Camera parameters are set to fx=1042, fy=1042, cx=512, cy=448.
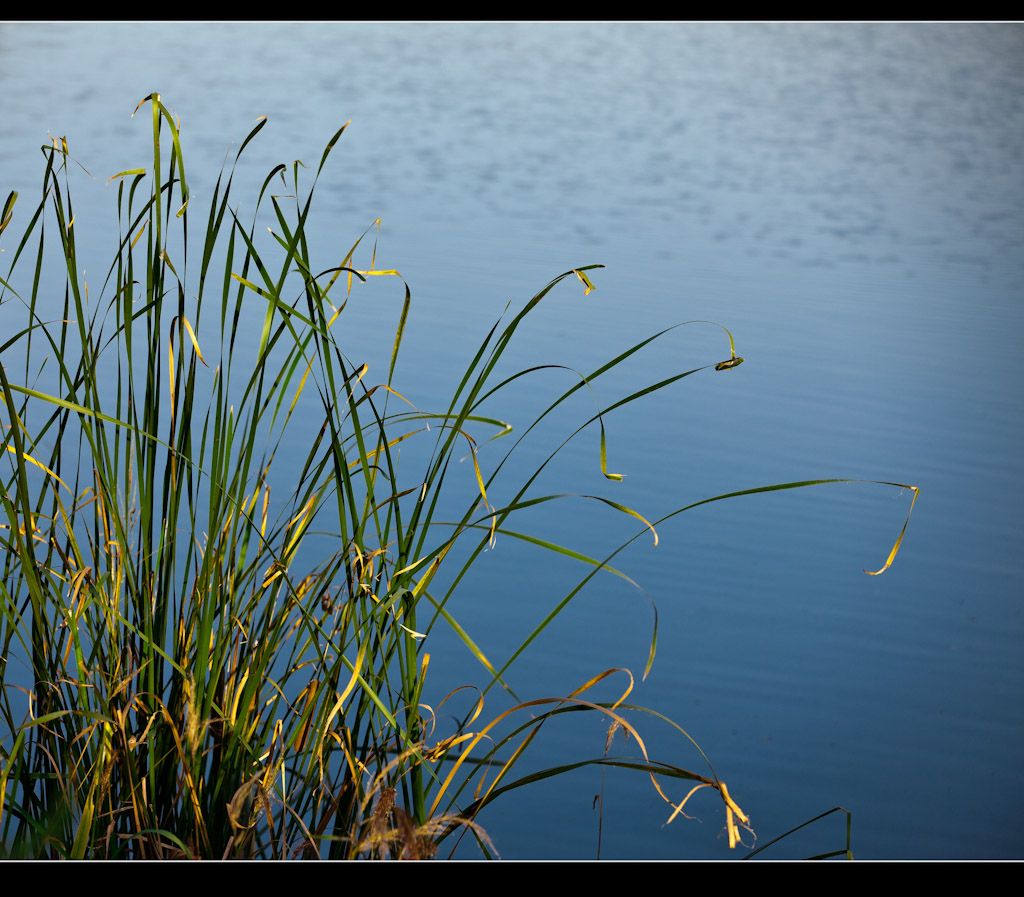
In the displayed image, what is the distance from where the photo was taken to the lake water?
6.67 feet

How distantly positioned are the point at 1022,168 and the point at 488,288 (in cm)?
506

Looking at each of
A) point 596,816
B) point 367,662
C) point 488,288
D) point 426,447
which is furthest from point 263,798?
point 488,288

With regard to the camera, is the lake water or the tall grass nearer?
the tall grass

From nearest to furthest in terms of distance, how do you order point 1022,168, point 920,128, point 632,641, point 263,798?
point 263,798 → point 632,641 → point 1022,168 → point 920,128

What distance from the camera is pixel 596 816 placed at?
1875 mm

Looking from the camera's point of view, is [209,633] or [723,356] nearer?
[209,633]

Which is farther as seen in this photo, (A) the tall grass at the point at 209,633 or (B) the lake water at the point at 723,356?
(B) the lake water at the point at 723,356

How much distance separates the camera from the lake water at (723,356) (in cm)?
203

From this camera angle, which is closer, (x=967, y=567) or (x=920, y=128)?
(x=967, y=567)

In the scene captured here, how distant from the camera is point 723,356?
12.4 ft

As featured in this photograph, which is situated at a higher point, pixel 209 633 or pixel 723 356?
pixel 209 633

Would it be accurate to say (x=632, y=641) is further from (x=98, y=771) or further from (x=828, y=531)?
(x=98, y=771)
